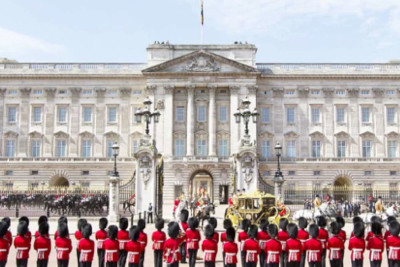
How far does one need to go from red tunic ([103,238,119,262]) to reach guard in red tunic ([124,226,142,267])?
0.33 metres

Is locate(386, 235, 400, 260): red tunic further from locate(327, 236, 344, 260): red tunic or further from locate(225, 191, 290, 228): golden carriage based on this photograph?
locate(225, 191, 290, 228): golden carriage

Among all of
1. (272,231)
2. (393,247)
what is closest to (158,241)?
(272,231)

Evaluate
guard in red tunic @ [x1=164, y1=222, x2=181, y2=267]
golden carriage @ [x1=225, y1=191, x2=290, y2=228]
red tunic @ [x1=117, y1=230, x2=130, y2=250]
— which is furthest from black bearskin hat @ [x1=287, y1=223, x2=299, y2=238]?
golden carriage @ [x1=225, y1=191, x2=290, y2=228]

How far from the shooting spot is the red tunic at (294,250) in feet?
37.9

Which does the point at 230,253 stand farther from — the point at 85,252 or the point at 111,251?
the point at 85,252

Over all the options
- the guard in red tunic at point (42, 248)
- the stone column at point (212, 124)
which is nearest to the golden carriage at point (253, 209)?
the guard in red tunic at point (42, 248)

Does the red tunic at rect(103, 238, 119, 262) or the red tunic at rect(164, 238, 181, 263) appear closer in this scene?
the red tunic at rect(103, 238, 119, 262)

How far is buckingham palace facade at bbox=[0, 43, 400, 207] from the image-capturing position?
52.8 m

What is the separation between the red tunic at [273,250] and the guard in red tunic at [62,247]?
496cm

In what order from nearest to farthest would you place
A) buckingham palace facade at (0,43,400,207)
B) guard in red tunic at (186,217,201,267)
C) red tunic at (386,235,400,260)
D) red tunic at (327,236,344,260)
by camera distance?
red tunic at (386,235,400,260)
red tunic at (327,236,344,260)
guard in red tunic at (186,217,201,267)
buckingham palace facade at (0,43,400,207)

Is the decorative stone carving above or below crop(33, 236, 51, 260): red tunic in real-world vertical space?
above

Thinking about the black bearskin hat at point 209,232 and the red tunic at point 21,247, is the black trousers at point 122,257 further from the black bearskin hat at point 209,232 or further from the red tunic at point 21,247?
the red tunic at point 21,247

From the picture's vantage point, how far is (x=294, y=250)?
1160cm

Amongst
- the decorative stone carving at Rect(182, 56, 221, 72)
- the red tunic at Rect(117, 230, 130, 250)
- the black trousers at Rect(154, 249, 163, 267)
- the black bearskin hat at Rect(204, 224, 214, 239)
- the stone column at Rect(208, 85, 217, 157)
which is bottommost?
the black trousers at Rect(154, 249, 163, 267)
